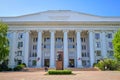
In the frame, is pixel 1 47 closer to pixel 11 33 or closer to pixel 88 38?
pixel 11 33

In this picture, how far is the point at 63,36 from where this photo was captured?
6125 cm

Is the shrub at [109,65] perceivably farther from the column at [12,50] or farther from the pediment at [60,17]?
the column at [12,50]

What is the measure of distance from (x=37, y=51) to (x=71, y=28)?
12800 millimetres

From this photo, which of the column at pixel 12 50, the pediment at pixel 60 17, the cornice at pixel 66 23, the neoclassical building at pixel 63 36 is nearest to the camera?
the neoclassical building at pixel 63 36

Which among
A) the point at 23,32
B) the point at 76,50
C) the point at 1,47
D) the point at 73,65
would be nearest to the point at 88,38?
the point at 76,50

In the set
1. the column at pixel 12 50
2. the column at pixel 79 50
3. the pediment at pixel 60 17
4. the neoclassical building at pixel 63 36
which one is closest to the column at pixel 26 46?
the neoclassical building at pixel 63 36

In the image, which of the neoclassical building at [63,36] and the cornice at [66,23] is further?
the cornice at [66,23]

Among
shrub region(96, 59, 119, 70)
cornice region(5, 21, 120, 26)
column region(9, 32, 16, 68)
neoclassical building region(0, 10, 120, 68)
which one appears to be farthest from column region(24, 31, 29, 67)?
shrub region(96, 59, 119, 70)

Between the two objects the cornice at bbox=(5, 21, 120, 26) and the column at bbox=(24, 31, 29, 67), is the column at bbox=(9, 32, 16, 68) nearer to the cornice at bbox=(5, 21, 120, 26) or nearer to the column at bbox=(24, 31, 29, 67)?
the column at bbox=(24, 31, 29, 67)

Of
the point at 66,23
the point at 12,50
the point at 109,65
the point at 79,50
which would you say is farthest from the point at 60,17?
the point at 109,65

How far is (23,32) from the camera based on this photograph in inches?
2399

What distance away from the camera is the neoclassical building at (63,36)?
5872cm

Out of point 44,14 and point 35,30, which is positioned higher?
point 44,14

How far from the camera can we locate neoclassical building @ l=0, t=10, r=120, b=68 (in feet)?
193
